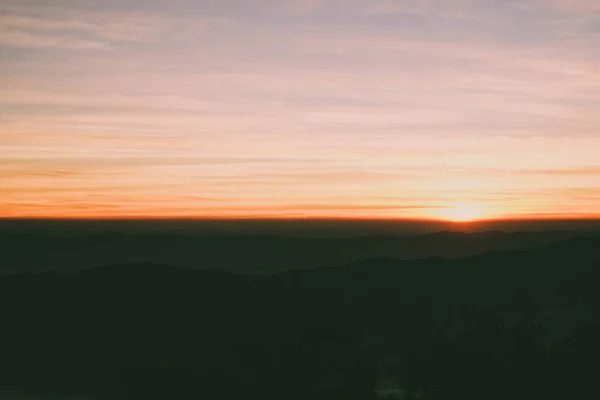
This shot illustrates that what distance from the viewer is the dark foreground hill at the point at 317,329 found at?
31734mm

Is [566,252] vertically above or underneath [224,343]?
above

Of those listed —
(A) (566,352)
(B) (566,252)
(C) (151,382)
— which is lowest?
(C) (151,382)

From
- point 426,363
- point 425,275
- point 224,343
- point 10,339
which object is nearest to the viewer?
point 426,363

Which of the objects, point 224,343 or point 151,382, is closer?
point 151,382

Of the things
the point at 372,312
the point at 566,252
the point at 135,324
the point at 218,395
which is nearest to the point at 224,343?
the point at 135,324

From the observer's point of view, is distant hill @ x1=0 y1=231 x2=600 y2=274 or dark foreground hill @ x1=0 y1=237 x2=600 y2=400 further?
distant hill @ x1=0 y1=231 x2=600 y2=274

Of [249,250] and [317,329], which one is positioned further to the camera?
[249,250]

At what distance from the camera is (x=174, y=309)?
85688mm

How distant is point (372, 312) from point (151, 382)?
124 feet

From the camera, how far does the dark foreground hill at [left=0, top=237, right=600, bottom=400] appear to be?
104 ft

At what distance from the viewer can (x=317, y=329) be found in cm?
3962

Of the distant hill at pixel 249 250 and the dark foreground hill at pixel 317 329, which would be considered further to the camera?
the distant hill at pixel 249 250

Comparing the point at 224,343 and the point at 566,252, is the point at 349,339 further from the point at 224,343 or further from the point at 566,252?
the point at 566,252

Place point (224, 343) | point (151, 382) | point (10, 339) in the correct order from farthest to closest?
1. point (10, 339)
2. point (224, 343)
3. point (151, 382)
